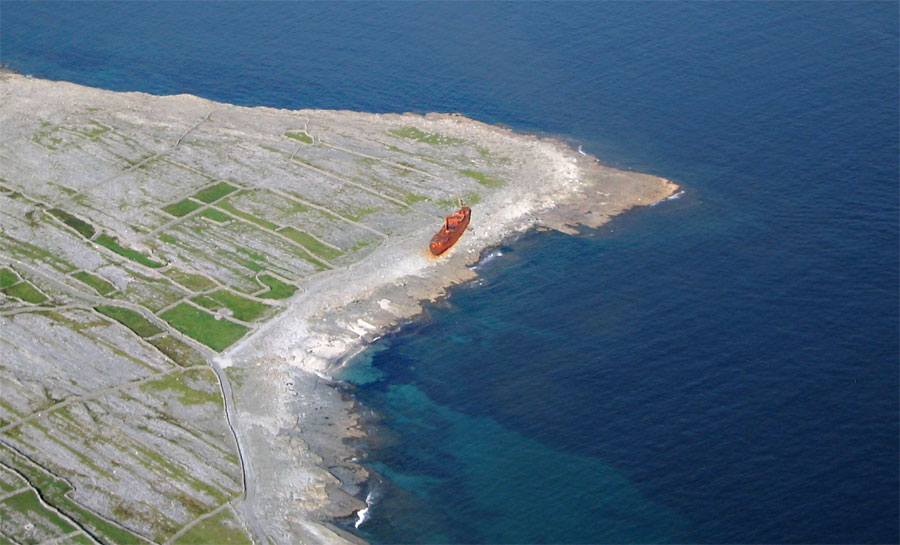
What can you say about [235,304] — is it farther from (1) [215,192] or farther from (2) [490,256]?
(2) [490,256]

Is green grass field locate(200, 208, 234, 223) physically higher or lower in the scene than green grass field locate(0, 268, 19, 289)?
higher

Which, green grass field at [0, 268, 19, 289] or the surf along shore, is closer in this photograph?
the surf along shore

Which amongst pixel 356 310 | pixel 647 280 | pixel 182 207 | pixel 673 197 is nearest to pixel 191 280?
pixel 182 207

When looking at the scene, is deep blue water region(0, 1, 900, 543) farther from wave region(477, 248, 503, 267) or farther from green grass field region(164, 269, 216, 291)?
green grass field region(164, 269, 216, 291)

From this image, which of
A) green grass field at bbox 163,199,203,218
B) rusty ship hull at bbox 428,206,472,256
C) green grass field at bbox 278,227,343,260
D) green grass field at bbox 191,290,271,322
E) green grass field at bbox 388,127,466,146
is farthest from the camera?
green grass field at bbox 388,127,466,146

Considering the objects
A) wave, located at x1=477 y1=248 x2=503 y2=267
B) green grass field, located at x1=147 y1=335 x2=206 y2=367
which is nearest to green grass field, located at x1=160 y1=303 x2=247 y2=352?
green grass field, located at x1=147 y1=335 x2=206 y2=367

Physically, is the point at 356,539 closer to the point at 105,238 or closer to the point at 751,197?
the point at 105,238

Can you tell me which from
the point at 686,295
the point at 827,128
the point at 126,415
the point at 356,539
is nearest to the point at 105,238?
the point at 126,415
